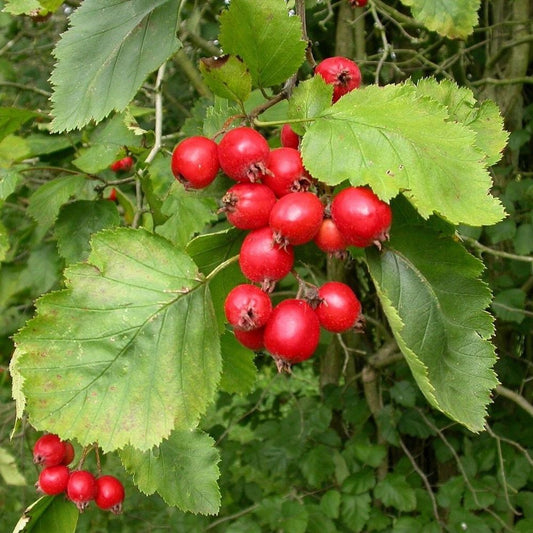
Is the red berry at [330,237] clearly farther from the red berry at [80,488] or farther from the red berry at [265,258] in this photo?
the red berry at [80,488]

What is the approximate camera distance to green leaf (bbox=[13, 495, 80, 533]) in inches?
56.9

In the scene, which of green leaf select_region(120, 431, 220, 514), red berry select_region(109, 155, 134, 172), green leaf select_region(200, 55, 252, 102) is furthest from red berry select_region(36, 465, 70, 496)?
red berry select_region(109, 155, 134, 172)

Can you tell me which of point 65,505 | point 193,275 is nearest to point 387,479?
point 65,505

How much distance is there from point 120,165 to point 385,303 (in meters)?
1.67

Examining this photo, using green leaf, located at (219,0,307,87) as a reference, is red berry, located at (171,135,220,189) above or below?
below

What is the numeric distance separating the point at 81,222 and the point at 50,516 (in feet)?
2.65

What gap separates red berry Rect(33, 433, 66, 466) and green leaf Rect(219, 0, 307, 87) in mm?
1086

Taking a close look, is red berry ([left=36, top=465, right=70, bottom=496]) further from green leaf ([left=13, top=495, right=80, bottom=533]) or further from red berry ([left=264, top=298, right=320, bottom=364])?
red berry ([left=264, top=298, right=320, bottom=364])

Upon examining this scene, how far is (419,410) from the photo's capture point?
276cm

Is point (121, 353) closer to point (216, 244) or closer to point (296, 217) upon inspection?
point (216, 244)

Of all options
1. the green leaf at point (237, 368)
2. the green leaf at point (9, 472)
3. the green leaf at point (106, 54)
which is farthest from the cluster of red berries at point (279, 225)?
the green leaf at point (9, 472)

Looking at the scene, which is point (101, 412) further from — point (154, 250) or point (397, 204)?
point (397, 204)

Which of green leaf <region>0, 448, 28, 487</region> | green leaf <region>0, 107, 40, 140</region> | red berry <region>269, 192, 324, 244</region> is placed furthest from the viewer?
green leaf <region>0, 448, 28, 487</region>

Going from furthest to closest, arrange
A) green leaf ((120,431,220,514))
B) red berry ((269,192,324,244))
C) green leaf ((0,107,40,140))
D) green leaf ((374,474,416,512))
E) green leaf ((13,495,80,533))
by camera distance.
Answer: green leaf ((374,474,416,512))
green leaf ((0,107,40,140))
green leaf ((13,495,80,533))
green leaf ((120,431,220,514))
red berry ((269,192,324,244))
